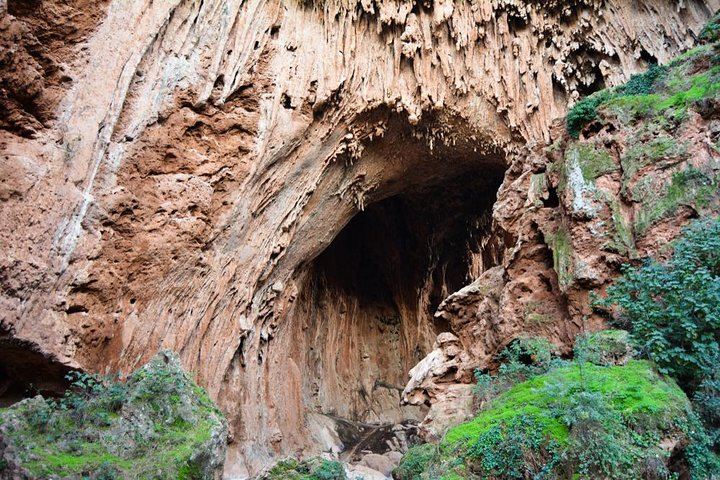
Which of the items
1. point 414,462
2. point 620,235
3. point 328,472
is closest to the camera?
point 414,462

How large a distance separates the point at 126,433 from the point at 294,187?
302 inches

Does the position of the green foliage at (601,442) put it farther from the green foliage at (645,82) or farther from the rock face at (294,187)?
the green foliage at (645,82)

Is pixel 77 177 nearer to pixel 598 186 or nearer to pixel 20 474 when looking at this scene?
pixel 20 474

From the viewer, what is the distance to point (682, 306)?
5301mm

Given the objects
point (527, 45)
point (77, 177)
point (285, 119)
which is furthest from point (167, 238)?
point (527, 45)

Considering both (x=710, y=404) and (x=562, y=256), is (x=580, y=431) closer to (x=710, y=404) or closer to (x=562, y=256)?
(x=710, y=404)

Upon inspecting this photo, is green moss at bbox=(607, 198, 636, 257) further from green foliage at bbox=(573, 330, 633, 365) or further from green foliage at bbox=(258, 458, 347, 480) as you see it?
green foliage at bbox=(258, 458, 347, 480)

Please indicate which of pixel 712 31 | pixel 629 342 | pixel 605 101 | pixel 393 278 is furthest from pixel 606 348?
pixel 393 278

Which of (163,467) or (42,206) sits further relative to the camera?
(42,206)

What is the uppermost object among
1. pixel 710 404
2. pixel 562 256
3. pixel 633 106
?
pixel 633 106

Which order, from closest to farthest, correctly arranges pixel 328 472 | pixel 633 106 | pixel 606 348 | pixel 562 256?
pixel 606 348 → pixel 328 472 → pixel 562 256 → pixel 633 106

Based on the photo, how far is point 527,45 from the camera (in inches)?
568

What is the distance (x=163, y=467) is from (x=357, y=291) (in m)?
13.7

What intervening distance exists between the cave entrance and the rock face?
0.08m
